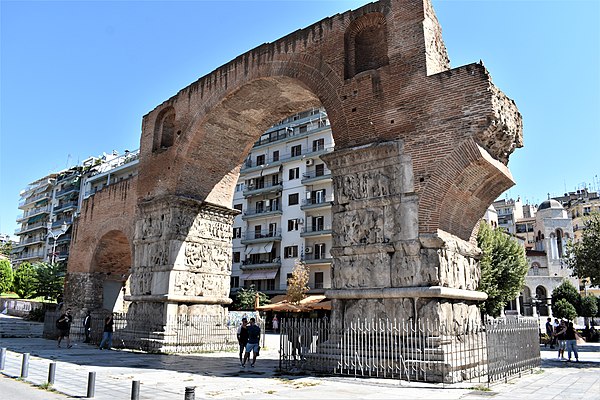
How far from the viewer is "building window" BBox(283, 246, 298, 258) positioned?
109ft

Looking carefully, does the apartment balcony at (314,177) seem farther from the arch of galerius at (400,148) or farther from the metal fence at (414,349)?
the metal fence at (414,349)

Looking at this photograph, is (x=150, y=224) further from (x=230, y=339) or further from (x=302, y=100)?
(x=302, y=100)

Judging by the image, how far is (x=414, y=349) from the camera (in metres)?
8.02

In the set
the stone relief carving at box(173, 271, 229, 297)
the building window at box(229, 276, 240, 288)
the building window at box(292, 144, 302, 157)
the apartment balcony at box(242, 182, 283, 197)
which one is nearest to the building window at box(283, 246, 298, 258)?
the apartment balcony at box(242, 182, 283, 197)

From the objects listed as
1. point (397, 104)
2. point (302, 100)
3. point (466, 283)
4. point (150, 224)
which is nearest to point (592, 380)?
point (466, 283)

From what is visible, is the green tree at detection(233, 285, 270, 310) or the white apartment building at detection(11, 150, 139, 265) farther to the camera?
the white apartment building at detection(11, 150, 139, 265)

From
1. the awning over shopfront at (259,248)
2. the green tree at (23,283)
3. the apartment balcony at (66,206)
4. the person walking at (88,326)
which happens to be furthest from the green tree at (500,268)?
the apartment balcony at (66,206)

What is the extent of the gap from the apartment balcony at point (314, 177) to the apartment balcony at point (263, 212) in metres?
3.04

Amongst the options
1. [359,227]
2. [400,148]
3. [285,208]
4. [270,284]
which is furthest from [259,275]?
[400,148]

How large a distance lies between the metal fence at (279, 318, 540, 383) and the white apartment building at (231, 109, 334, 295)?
21860 millimetres

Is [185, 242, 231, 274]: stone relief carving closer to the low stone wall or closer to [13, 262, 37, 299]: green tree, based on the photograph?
the low stone wall

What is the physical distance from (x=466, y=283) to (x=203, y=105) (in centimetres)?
932

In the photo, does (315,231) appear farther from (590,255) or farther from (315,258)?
(590,255)

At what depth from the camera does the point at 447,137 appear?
28.8 feet
